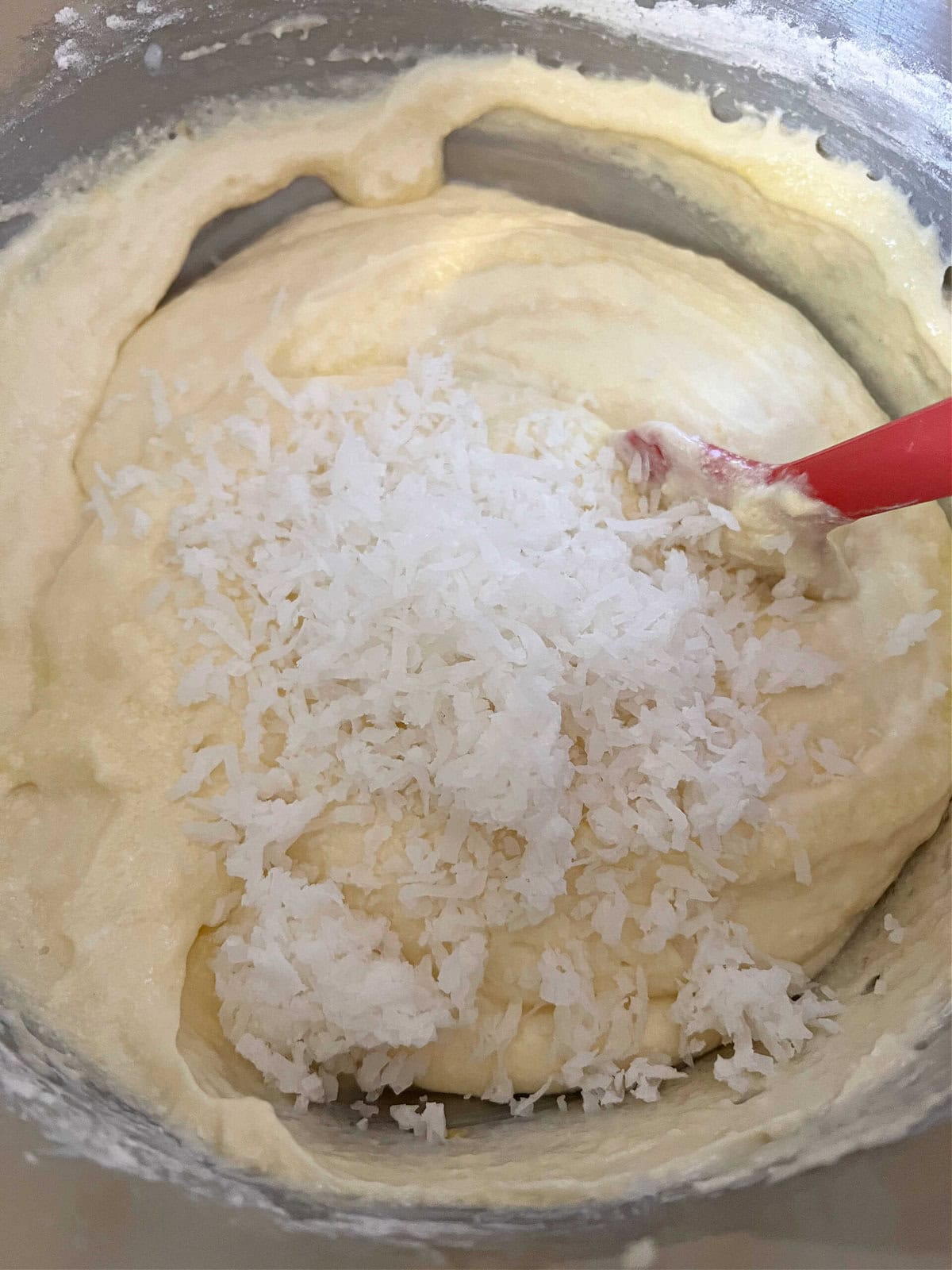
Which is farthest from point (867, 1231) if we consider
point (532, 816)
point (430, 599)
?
point (430, 599)

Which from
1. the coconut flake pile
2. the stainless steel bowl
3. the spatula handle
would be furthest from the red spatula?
the stainless steel bowl

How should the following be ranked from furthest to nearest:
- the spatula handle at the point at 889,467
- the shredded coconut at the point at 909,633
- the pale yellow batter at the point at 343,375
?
the shredded coconut at the point at 909,633 → the pale yellow batter at the point at 343,375 → the spatula handle at the point at 889,467

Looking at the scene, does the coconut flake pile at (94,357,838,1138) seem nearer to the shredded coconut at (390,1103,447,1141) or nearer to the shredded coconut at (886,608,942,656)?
the shredded coconut at (390,1103,447,1141)

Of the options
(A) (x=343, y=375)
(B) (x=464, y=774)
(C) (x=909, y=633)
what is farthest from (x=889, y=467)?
(A) (x=343, y=375)

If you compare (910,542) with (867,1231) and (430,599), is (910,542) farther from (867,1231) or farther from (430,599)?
(867,1231)

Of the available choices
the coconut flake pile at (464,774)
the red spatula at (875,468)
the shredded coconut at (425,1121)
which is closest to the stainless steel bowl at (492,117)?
the shredded coconut at (425,1121)

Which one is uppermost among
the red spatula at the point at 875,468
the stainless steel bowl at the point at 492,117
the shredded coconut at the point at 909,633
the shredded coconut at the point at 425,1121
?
the stainless steel bowl at the point at 492,117

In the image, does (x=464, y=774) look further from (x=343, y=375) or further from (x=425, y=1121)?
(x=343, y=375)

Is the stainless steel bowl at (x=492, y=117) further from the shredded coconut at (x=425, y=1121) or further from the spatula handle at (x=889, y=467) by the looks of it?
the spatula handle at (x=889, y=467)
